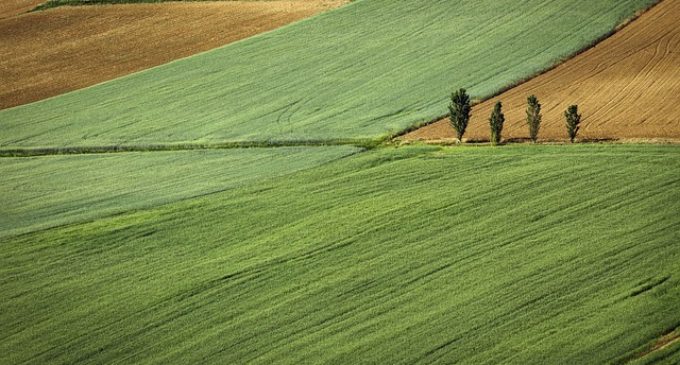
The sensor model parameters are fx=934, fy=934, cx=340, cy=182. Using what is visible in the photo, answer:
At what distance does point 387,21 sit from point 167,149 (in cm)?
1798

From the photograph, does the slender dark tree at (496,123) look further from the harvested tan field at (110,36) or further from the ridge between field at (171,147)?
the harvested tan field at (110,36)

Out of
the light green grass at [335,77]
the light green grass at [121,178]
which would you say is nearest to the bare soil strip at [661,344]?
the light green grass at [121,178]

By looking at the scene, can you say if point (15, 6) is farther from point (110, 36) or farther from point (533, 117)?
point (533, 117)

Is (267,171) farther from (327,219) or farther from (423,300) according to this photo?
(423,300)

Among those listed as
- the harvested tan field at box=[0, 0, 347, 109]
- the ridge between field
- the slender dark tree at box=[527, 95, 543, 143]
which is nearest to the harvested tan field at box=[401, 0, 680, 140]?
the slender dark tree at box=[527, 95, 543, 143]

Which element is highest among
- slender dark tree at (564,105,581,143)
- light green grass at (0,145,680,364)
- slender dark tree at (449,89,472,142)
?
slender dark tree at (449,89,472,142)

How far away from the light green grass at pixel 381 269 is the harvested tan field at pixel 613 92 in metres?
2.71

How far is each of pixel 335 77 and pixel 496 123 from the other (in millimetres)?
13347

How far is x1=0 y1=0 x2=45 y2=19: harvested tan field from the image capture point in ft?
212

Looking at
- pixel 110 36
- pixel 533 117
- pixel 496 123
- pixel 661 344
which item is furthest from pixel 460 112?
pixel 110 36

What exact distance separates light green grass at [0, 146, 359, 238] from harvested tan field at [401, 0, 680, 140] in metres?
5.92

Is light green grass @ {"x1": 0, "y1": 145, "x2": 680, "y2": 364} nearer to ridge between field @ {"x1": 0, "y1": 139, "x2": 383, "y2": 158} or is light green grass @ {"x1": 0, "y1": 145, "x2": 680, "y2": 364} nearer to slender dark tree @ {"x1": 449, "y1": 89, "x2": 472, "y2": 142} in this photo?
slender dark tree @ {"x1": 449, "y1": 89, "x2": 472, "y2": 142}

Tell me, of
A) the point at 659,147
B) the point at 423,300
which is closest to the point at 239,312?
the point at 423,300

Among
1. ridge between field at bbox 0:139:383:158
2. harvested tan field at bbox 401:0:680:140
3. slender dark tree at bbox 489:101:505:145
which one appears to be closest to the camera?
slender dark tree at bbox 489:101:505:145
